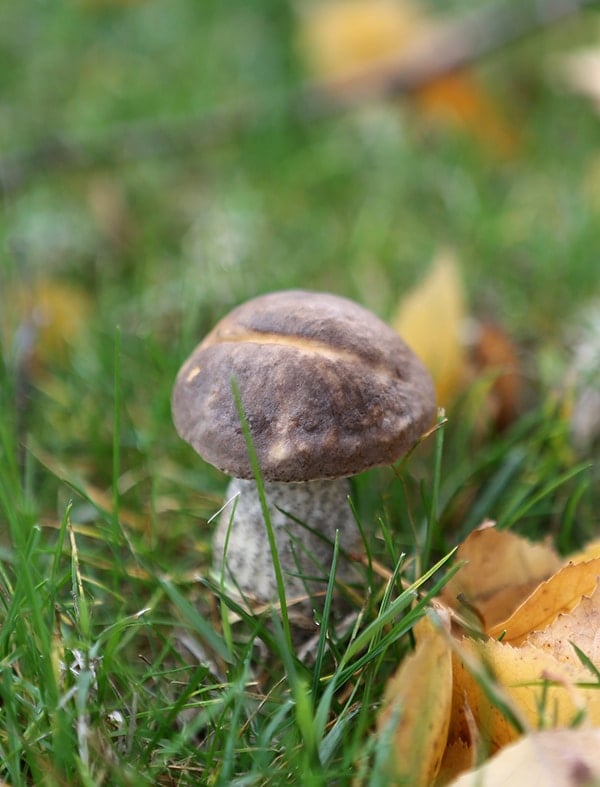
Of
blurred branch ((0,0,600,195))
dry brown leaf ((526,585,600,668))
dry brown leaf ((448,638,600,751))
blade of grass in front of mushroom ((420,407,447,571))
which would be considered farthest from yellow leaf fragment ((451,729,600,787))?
blurred branch ((0,0,600,195))

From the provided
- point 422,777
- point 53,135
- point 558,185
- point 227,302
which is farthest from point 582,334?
point 53,135

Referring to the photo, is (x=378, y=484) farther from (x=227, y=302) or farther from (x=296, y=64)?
(x=296, y=64)

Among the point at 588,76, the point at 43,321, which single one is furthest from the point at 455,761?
the point at 588,76

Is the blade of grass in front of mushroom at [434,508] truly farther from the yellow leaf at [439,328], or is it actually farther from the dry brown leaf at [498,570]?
the yellow leaf at [439,328]

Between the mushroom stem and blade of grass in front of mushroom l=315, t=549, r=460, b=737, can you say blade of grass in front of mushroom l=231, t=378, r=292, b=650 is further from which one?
the mushroom stem

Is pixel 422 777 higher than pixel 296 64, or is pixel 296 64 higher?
pixel 296 64

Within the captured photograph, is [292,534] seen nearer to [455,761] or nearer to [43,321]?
[455,761]
